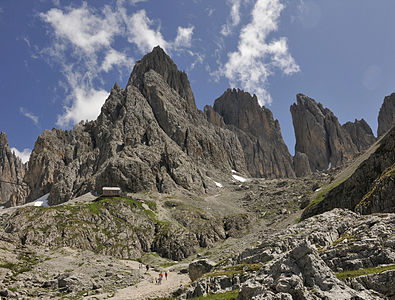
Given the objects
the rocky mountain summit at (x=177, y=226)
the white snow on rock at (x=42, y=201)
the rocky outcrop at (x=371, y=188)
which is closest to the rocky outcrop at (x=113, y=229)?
the rocky mountain summit at (x=177, y=226)

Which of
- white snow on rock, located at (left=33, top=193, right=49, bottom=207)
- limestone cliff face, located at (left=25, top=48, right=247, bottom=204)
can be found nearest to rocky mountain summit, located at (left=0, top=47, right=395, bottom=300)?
limestone cliff face, located at (left=25, top=48, right=247, bottom=204)

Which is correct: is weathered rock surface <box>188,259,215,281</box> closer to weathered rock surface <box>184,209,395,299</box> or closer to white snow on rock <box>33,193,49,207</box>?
weathered rock surface <box>184,209,395,299</box>

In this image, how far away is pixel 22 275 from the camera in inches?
1697

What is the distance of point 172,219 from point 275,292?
106 m

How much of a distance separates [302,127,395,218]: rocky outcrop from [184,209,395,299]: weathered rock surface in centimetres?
1257

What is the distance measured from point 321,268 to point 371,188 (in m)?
44.4

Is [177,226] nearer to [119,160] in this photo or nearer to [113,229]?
[113,229]

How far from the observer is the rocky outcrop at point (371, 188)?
4551 centimetres

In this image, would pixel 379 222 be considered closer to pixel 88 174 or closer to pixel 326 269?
pixel 326 269

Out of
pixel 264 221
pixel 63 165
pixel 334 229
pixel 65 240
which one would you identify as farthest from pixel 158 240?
pixel 63 165

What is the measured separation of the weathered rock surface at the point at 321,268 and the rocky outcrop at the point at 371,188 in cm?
1257

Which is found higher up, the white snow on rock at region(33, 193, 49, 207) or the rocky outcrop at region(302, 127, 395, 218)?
the white snow on rock at region(33, 193, 49, 207)

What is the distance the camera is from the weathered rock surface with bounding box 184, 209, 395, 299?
1553 cm

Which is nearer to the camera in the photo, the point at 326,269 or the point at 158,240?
the point at 326,269
